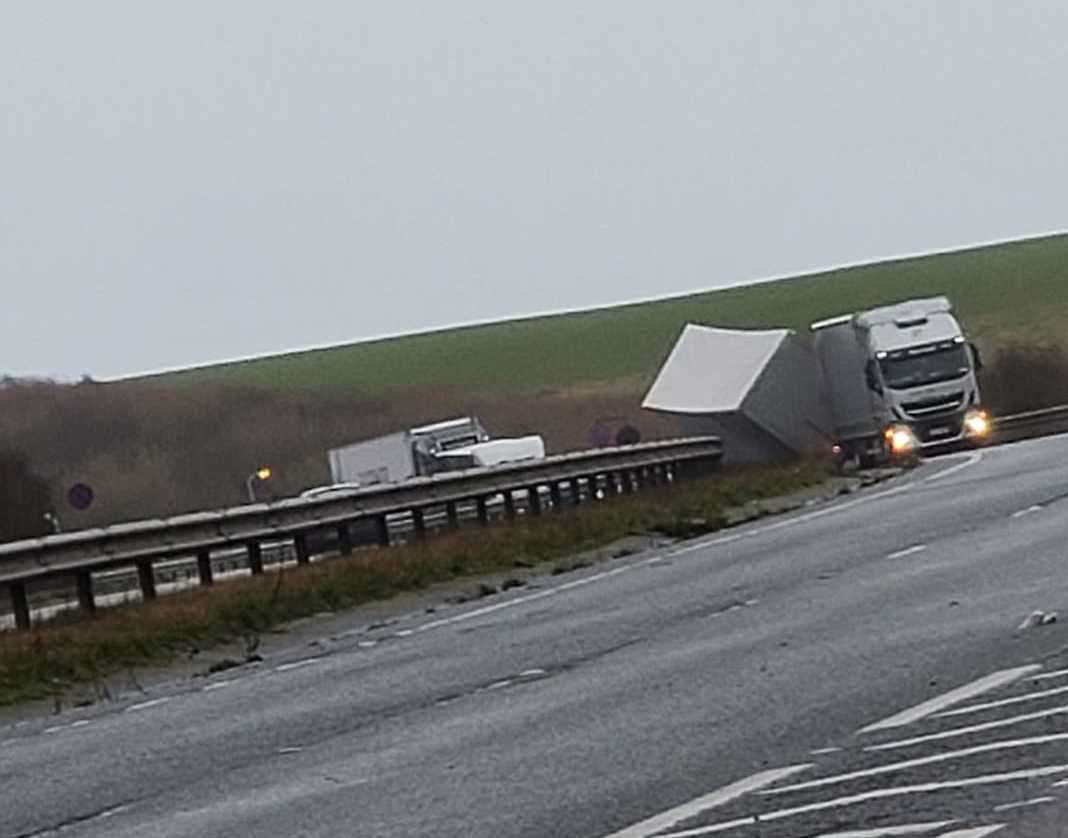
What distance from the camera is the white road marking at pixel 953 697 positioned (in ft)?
39.8

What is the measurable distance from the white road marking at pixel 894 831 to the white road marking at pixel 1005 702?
8.97ft

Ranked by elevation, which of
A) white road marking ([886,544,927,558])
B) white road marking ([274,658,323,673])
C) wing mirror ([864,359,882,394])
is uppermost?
wing mirror ([864,359,882,394])

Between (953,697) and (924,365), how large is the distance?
4168 cm

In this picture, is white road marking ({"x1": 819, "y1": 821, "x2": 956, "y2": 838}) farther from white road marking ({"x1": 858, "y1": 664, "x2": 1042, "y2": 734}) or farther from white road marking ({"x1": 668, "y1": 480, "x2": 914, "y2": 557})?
white road marking ({"x1": 668, "y1": 480, "x2": 914, "y2": 557})

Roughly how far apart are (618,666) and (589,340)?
96906 mm

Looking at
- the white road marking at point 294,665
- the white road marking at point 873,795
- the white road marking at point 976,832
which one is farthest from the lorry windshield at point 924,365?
the white road marking at point 976,832

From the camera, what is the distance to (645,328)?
374 feet

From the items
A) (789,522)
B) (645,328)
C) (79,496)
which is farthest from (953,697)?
(645,328)

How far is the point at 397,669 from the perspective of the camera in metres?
17.8

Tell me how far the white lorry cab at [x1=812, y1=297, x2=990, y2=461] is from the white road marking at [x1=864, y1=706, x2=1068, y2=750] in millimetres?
39448

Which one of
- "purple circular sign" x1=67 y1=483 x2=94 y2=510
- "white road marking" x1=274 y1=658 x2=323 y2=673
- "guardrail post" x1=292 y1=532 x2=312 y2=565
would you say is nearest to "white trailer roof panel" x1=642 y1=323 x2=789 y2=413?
"purple circular sign" x1=67 y1=483 x2=94 y2=510

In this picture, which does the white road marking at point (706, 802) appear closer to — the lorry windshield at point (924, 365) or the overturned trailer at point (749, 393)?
the overturned trailer at point (749, 393)

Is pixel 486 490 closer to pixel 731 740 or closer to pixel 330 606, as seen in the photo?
pixel 330 606

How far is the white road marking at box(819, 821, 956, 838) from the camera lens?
9328 mm
